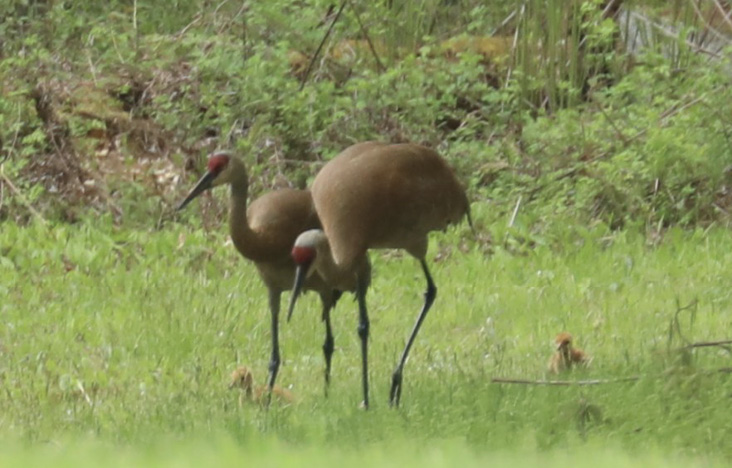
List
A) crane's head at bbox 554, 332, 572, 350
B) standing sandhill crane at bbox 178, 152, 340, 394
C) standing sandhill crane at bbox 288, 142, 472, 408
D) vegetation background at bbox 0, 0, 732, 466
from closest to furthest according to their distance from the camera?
vegetation background at bbox 0, 0, 732, 466
standing sandhill crane at bbox 288, 142, 472, 408
standing sandhill crane at bbox 178, 152, 340, 394
crane's head at bbox 554, 332, 572, 350

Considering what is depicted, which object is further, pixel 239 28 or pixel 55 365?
pixel 239 28

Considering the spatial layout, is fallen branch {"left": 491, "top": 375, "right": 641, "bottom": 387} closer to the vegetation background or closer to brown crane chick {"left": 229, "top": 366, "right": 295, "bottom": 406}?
the vegetation background

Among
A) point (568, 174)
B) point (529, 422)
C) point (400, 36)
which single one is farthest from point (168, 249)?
point (529, 422)

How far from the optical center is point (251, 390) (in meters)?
7.35

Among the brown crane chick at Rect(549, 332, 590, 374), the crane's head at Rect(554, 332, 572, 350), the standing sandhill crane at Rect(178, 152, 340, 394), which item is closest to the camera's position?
the standing sandhill crane at Rect(178, 152, 340, 394)

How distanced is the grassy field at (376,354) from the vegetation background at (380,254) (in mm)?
25

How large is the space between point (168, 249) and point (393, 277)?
5.52 ft

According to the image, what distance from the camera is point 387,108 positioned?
13391 mm

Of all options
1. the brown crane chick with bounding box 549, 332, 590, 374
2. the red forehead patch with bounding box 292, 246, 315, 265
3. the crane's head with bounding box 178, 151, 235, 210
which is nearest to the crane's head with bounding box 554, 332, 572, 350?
the brown crane chick with bounding box 549, 332, 590, 374

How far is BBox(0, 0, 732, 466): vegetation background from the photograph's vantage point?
623 cm

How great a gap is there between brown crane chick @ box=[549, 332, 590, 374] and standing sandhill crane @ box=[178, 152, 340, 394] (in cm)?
112

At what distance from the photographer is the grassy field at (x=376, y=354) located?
216 inches

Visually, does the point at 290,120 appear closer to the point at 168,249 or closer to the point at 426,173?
the point at 168,249

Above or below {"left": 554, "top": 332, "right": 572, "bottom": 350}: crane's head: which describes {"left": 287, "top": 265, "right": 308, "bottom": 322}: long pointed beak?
above
